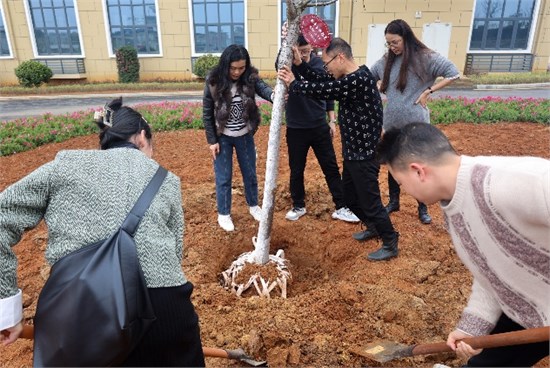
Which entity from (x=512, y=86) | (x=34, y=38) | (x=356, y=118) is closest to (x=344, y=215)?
(x=356, y=118)

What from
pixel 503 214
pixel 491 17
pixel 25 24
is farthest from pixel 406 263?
pixel 25 24

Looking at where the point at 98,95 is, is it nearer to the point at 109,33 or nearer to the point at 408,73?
the point at 109,33

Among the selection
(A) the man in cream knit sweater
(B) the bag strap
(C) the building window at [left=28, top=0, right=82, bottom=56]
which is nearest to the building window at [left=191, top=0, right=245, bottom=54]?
(C) the building window at [left=28, top=0, right=82, bottom=56]

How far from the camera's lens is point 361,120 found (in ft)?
10.0

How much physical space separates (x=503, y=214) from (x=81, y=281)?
4.48 ft

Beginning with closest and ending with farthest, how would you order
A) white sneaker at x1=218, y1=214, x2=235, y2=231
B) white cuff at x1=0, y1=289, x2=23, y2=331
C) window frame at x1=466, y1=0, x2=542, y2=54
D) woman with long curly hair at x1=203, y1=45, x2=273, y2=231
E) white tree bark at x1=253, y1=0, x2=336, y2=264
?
white cuff at x1=0, y1=289, x2=23, y2=331, white tree bark at x1=253, y1=0, x2=336, y2=264, woman with long curly hair at x1=203, y1=45, x2=273, y2=231, white sneaker at x1=218, y1=214, x2=235, y2=231, window frame at x1=466, y1=0, x2=542, y2=54

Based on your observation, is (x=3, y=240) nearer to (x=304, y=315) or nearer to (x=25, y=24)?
(x=304, y=315)

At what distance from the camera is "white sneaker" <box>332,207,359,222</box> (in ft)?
13.0

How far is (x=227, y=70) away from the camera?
11.1 feet

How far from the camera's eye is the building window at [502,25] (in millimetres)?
17047

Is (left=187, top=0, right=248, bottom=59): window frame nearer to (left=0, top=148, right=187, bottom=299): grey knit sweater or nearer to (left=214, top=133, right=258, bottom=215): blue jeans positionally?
(left=214, top=133, right=258, bottom=215): blue jeans

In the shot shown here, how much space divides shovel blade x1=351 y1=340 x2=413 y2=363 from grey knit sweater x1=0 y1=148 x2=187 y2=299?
1.27 meters

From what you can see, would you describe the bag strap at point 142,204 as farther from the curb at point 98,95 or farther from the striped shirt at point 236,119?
the curb at point 98,95

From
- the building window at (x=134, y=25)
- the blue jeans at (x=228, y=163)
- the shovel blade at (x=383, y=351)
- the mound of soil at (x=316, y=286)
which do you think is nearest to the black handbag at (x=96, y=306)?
the mound of soil at (x=316, y=286)
